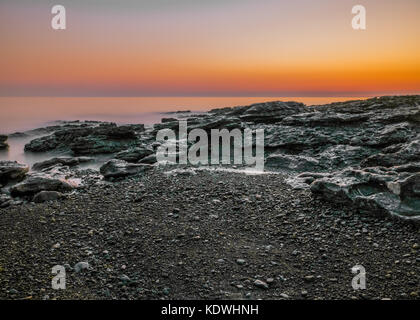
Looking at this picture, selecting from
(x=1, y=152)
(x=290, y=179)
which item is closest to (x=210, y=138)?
(x=290, y=179)

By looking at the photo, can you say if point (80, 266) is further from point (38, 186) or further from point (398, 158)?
point (398, 158)

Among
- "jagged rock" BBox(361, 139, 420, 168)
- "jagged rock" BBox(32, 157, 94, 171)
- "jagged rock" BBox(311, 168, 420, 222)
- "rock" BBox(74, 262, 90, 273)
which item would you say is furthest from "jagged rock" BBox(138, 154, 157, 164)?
"jagged rock" BBox(361, 139, 420, 168)

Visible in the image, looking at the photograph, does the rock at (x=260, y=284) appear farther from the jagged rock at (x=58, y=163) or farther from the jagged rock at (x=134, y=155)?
the jagged rock at (x=58, y=163)

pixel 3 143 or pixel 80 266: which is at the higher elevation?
pixel 3 143

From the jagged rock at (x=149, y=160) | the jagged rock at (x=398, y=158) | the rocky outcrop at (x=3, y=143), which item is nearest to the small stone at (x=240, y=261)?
the jagged rock at (x=398, y=158)

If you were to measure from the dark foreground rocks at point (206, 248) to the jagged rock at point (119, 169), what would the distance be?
13.3 feet

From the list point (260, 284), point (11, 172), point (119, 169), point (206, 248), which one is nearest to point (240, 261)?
point (260, 284)

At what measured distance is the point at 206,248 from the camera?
8.28 metres

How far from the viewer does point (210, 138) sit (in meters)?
25.9

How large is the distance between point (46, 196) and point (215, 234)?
824 centimetres

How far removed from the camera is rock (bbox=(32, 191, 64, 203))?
41.0 feet

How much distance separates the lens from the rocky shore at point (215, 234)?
22.2 feet

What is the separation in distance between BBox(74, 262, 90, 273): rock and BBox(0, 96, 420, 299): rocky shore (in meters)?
0.03
